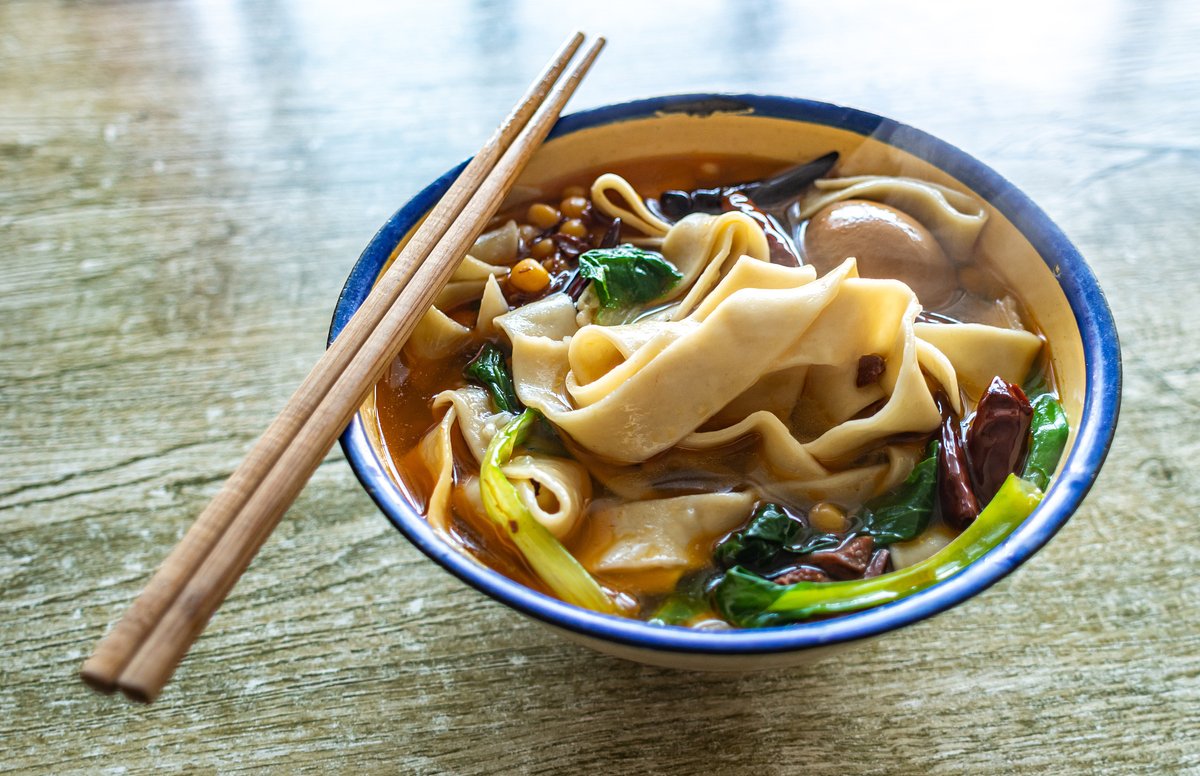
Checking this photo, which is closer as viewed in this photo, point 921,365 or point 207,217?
point 921,365

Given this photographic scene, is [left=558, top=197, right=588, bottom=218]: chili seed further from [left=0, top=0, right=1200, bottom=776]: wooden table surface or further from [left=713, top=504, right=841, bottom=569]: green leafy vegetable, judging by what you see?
[left=713, top=504, right=841, bottom=569]: green leafy vegetable

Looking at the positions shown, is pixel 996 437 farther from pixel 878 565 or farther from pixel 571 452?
pixel 571 452

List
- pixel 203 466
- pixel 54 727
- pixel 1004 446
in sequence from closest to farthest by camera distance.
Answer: pixel 1004 446 < pixel 54 727 < pixel 203 466

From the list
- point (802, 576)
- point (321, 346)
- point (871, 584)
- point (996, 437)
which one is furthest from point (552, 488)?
point (321, 346)

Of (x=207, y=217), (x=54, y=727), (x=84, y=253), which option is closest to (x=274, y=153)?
(x=207, y=217)

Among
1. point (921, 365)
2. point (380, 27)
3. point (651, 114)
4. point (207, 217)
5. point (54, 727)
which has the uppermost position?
point (651, 114)

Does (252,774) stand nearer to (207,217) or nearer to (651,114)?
(651,114)

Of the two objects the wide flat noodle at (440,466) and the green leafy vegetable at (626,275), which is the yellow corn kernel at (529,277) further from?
the wide flat noodle at (440,466)

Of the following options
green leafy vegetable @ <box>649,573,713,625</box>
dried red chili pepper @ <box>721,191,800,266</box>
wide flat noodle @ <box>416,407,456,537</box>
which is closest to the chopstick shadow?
green leafy vegetable @ <box>649,573,713,625</box>
